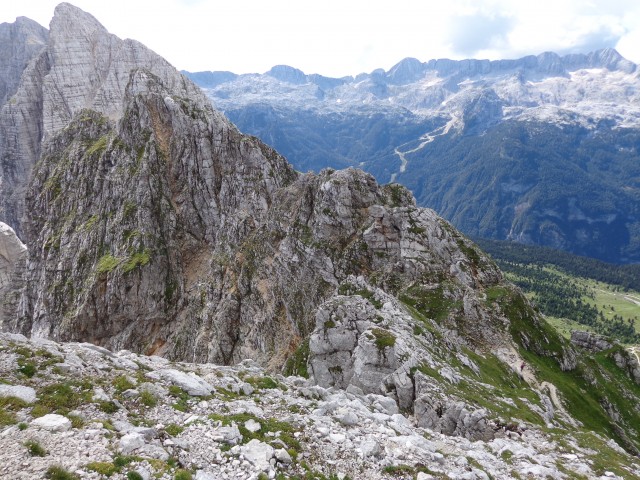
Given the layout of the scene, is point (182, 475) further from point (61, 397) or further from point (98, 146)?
point (98, 146)

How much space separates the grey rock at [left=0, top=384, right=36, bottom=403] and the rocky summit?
83 millimetres

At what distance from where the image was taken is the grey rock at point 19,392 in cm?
1605

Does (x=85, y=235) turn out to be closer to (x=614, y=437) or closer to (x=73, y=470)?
(x=73, y=470)

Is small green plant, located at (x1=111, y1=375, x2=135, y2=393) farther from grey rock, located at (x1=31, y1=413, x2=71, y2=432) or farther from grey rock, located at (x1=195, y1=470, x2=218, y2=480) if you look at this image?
grey rock, located at (x1=195, y1=470, x2=218, y2=480)

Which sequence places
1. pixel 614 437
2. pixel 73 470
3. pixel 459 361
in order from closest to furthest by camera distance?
pixel 73 470 → pixel 459 361 → pixel 614 437

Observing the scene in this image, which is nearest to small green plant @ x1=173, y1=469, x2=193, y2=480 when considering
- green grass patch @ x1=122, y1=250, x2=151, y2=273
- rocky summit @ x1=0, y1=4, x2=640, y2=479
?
rocky summit @ x1=0, y1=4, x2=640, y2=479

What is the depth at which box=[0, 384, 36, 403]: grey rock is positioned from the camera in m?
16.0

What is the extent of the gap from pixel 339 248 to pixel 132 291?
57610mm

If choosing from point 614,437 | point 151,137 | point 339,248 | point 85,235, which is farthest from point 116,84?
point 614,437

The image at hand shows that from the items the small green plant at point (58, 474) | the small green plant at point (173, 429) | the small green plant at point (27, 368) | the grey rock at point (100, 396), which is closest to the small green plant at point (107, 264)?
the small green plant at point (27, 368)

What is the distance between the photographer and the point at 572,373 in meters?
57.5

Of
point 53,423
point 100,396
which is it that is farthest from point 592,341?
point 53,423

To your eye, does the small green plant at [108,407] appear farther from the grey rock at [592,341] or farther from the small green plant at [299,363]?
the grey rock at [592,341]

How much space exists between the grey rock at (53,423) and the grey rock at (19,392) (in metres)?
1.64
